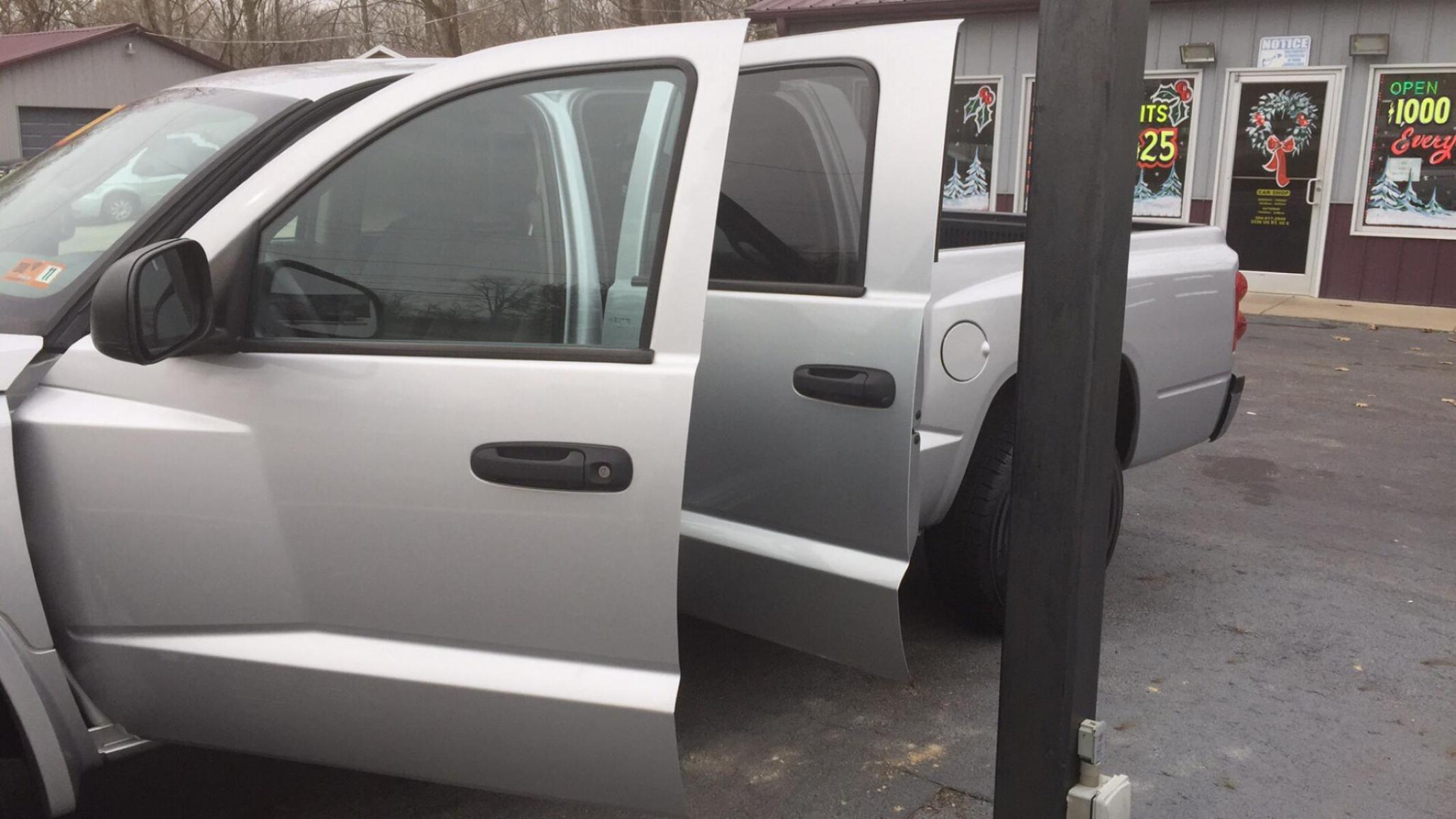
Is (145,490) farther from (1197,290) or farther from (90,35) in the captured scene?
(90,35)

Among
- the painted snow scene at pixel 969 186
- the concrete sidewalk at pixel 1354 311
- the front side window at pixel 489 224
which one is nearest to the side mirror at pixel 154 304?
the front side window at pixel 489 224

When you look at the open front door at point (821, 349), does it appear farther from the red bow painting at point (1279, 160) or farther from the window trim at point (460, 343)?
the red bow painting at point (1279, 160)

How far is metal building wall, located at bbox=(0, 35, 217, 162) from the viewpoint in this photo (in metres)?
25.1

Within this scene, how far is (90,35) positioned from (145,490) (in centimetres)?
2735

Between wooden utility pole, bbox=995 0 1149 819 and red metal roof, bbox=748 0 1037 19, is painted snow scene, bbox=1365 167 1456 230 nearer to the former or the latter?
red metal roof, bbox=748 0 1037 19

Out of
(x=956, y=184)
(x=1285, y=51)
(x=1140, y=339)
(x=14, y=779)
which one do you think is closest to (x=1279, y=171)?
(x=1285, y=51)

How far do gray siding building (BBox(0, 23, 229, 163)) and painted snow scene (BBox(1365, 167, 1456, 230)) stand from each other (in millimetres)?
22455

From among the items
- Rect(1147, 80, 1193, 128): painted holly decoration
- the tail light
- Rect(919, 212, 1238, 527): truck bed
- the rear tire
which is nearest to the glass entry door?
Rect(1147, 80, 1193, 128): painted holly decoration

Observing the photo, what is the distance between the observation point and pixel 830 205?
3346 millimetres

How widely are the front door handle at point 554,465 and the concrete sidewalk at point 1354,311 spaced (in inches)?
428

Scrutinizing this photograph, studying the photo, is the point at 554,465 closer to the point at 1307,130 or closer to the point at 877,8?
the point at 1307,130

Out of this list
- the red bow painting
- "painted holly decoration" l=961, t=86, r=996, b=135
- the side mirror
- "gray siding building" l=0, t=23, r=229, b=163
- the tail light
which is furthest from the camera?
"gray siding building" l=0, t=23, r=229, b=163

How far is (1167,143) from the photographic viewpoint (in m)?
13.8

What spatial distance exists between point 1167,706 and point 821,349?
1548mm
